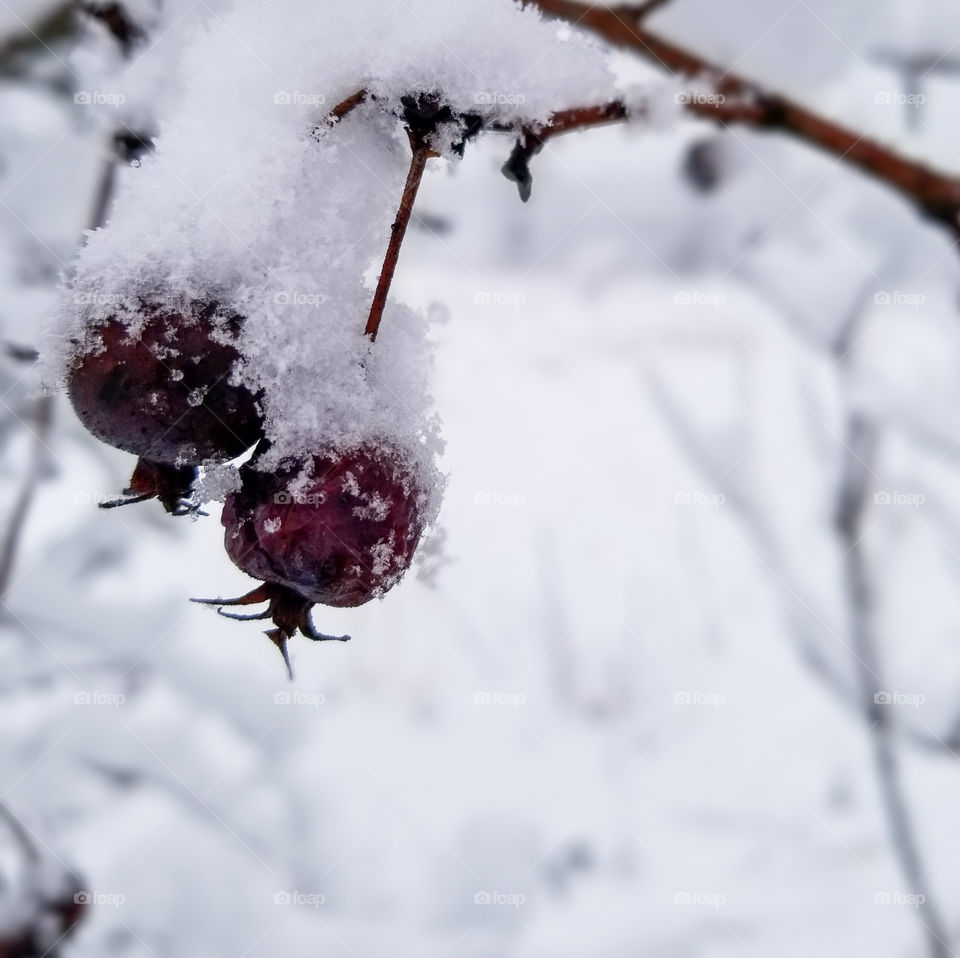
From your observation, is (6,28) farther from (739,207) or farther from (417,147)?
(739,207)

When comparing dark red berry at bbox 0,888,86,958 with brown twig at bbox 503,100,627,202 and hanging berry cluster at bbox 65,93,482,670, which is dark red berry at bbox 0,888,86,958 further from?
brown twig at bbox 503,100,627,202

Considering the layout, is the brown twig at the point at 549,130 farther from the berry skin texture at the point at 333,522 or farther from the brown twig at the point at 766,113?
the berry skin texture at the point at 333,522

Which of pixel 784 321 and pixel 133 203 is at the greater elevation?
pixel 133 203

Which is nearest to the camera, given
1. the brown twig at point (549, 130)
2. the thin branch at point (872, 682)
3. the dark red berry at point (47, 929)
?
the brown twig at point (549, 130)

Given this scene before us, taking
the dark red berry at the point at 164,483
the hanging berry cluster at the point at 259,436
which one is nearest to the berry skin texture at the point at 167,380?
the hanging berry cluster at the point at 259,436

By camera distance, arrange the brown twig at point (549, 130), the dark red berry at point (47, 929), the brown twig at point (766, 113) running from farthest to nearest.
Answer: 1. the dark red berry at point (47, 929)
2. the brown twig at point (766, 113)
3. the brown twig at point (549, 130)

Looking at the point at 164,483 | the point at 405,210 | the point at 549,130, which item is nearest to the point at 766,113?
the point at 549,130

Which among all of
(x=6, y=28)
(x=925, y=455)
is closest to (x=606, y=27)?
(x=6, y=28)
